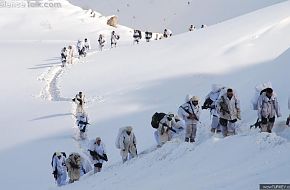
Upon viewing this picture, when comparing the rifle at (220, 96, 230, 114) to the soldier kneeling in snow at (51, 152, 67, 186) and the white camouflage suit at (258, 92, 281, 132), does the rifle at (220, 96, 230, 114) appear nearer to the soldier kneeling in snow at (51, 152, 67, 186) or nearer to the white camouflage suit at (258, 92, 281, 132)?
the white camouflage suit at (258, 92, 281, 132)

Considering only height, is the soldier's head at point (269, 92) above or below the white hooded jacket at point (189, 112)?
above

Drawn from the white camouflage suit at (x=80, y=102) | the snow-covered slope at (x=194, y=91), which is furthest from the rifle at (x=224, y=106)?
the white camouflage suit at (x=80, y=102)

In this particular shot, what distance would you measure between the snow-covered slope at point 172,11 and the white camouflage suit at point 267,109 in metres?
59.8

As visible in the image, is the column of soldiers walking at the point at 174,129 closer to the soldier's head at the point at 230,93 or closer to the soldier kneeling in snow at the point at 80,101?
the soldier's head at the point at 230,93

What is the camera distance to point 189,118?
40.1ft

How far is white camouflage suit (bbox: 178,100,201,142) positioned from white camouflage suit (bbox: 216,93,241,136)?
1.90 ft

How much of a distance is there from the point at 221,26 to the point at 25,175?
1848cm

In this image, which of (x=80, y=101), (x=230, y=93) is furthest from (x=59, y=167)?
(x=80, y=101)

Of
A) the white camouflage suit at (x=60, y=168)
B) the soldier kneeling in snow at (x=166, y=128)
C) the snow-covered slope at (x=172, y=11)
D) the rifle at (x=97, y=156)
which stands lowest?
the white camouflage suit at (x=60, y=168)

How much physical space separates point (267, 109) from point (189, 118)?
1711 mm

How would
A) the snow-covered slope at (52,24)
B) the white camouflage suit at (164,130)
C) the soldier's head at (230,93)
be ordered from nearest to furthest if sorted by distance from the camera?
the soldier's head at (230,93) → the white camouflage suit at (164,130) → the snow-covered slope at (52,24)

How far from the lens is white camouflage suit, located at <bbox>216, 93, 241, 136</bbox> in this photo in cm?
1159

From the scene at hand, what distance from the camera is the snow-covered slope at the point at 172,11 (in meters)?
72.3

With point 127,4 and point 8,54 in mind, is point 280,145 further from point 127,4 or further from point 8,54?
A: point 127,4
